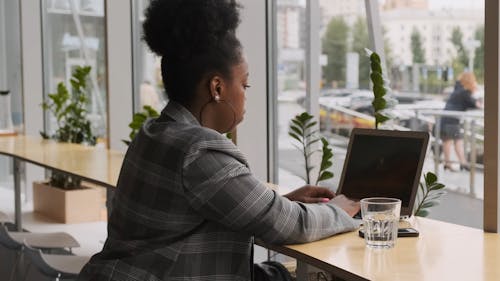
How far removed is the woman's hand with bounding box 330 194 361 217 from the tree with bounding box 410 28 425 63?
4.70 feet

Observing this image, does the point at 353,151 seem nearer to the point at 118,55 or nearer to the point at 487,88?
the point at 487,88

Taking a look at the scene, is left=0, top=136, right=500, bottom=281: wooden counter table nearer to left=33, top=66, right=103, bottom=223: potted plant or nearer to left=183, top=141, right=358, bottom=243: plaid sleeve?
left=183, top=141, right=358, bottom=243: plaid sleeve

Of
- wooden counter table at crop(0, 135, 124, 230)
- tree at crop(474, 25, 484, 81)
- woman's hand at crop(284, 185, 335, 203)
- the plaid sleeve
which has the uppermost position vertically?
tree at crop(474, 25, 484, 81)

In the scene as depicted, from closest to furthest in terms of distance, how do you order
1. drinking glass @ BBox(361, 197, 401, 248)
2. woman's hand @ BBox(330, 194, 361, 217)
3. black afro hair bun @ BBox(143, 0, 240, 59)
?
black afro hair bun @ BBox(143, 0, 240, 59) → drinking glass @ BBox(361, 197, 401, 248) → woman's hand @ BBox(330, 194, 361, 217)

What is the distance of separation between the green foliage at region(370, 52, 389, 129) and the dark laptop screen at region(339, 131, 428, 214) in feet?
1.32

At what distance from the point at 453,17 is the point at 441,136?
0.55 meters

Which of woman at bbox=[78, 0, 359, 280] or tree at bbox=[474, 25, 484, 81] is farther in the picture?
tree at bbox=[474, 25, 484, 81]

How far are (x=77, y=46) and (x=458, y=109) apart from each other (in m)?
4.65

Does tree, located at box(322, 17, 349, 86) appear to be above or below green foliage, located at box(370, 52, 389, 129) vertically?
above

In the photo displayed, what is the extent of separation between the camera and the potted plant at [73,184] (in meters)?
6.20

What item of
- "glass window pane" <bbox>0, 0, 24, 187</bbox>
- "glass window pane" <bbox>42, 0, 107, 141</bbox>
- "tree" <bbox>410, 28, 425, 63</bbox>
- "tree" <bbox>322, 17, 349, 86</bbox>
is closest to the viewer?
"tree" <bbox>410, 28, 425, 63</bbox>

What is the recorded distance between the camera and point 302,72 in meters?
4.41

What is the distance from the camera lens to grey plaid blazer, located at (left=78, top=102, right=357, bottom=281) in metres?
1.96

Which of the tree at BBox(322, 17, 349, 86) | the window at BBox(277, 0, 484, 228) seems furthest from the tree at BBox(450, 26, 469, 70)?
the tree at BBox(322, 17, 349, 86)
